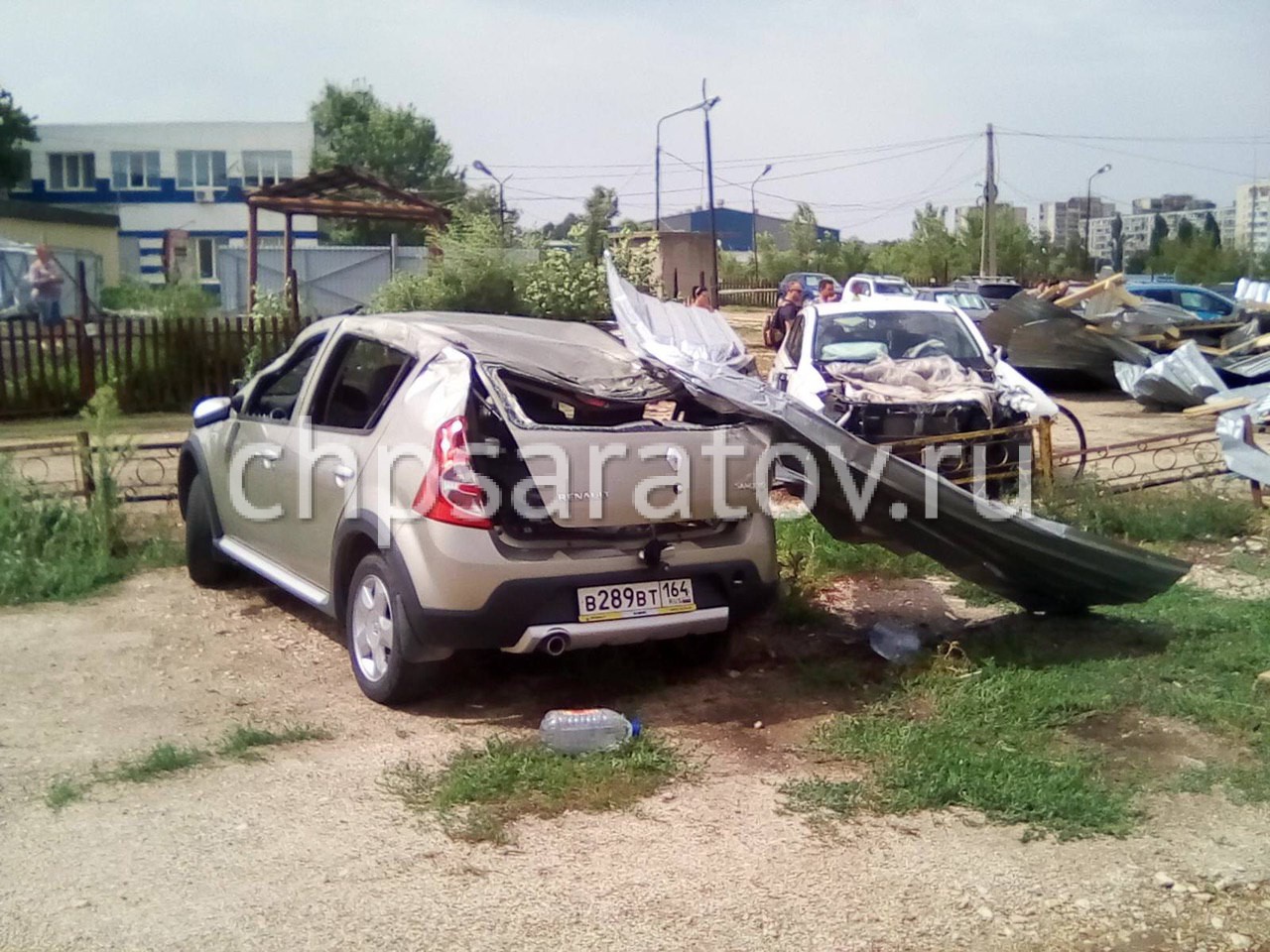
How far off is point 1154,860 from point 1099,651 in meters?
1.97

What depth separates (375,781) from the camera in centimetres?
450

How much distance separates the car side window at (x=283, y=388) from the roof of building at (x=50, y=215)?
3462cm

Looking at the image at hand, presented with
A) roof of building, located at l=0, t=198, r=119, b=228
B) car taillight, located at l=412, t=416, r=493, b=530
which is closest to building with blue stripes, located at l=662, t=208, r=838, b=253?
roof of building, located at l=0, t=198, r=119, b=228

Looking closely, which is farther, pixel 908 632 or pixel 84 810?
pixel 908 632

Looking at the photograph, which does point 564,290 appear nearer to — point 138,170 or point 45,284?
point 45,284

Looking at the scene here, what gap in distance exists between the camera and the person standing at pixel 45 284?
19047 millimetres

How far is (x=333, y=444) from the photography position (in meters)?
5.69

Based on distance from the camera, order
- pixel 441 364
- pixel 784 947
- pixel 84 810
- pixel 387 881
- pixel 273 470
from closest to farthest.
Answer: pixel 784 947 → pixel 387 881 → pixel 84 810 → pixel 441 364 → pixel 273 470

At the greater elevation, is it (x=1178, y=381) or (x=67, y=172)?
(x=67, y=172)

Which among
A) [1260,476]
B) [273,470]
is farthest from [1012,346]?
[273,470]

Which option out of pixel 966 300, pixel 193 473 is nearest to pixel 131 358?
pixel 193 473

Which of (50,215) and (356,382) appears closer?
(356,382)

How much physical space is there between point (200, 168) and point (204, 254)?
12.0 ft

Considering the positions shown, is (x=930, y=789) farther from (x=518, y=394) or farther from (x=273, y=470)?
(x=273, y=470)
